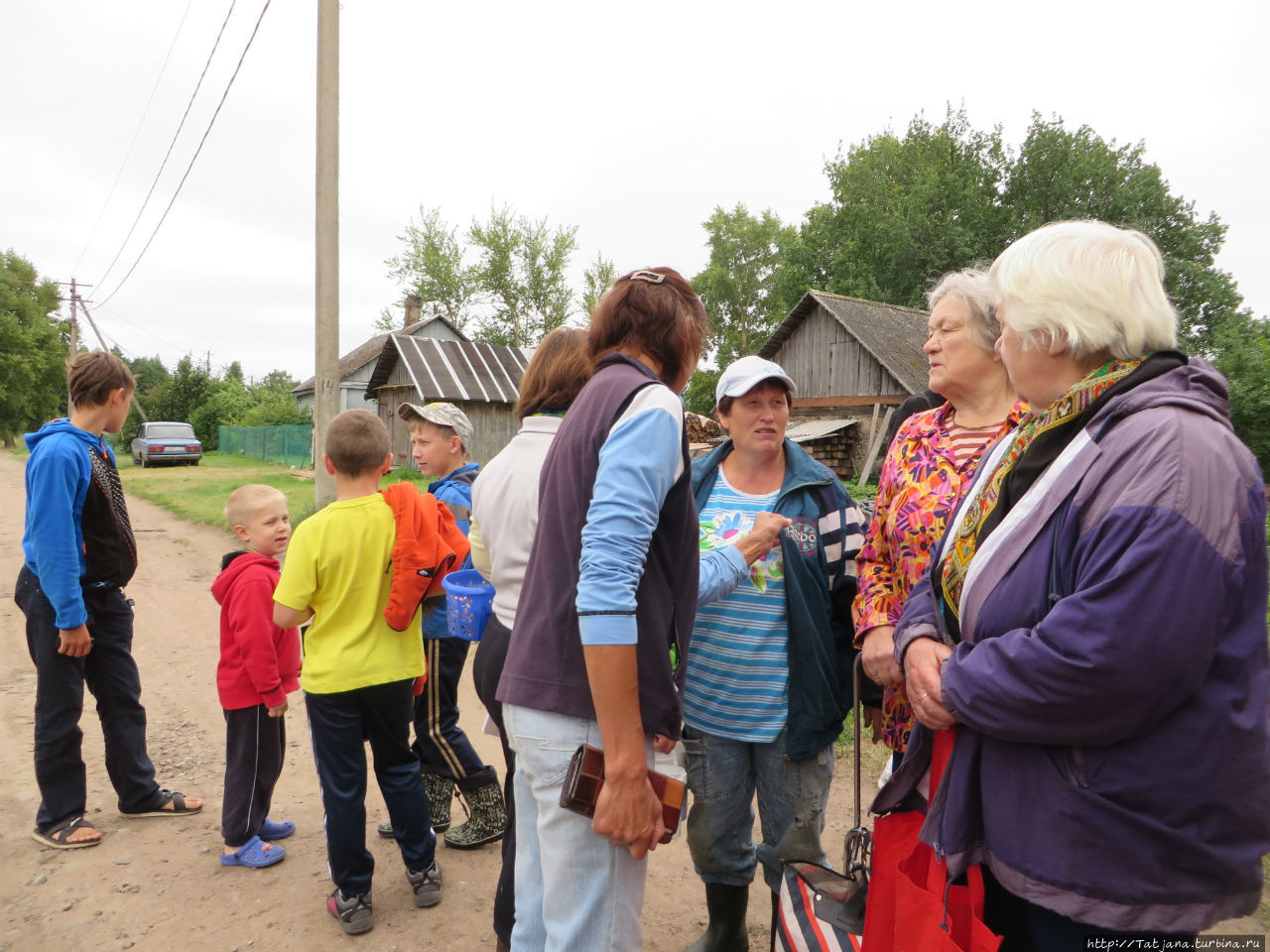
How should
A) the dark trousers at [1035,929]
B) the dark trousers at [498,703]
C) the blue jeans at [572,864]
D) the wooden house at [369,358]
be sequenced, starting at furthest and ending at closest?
the wooden house at [369,358] < the dark trousers at [498,703] < the blue jeans at [572,864] < the dark trousers at [1035,929]

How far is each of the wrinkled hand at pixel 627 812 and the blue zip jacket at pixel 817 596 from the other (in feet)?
3.31

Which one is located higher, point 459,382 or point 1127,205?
point 1127,205

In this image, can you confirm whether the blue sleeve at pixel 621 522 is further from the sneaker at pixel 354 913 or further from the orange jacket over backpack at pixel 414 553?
the sneaker at pixel 354 913

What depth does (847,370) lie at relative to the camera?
22.6 metres

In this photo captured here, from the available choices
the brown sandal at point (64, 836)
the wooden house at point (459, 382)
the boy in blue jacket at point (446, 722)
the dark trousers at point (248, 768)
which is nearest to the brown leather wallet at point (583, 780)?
the boy in blue jacket at point (446, 722)

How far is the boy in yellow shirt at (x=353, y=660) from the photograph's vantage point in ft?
9.46

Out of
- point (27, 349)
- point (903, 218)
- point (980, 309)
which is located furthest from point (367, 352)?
point (980, 309)

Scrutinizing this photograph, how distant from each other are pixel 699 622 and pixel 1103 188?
37811 millimetres

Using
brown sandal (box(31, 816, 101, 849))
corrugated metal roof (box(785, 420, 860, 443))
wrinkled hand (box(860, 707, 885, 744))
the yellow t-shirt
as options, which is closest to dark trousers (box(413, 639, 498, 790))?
the yellow t-shirt

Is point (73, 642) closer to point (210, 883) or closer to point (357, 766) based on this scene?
point (210, 883)

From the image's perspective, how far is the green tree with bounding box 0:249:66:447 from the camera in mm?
38594

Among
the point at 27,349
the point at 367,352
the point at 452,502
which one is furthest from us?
the point at 367,352

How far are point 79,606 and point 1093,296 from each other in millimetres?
3957

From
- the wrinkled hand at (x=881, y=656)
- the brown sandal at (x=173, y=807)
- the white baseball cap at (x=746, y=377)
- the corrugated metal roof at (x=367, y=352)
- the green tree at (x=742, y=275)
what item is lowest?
the brown sandal at (x=173, y=807)
